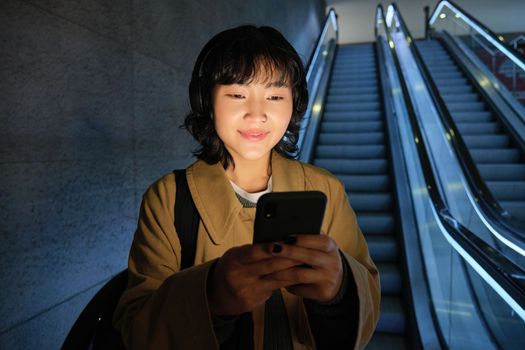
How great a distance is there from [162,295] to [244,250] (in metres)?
0.23

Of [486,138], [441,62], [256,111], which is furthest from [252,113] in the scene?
[441,62]

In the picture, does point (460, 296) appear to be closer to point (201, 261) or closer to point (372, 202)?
point (372, 202)

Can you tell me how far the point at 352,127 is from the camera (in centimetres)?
610

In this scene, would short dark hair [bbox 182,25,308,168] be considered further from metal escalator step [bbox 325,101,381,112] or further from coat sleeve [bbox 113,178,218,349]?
metal escalator step [bbox 325,101,381,112]

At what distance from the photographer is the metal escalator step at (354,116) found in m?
6.36

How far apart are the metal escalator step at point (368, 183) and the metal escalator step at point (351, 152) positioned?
0.69 meters

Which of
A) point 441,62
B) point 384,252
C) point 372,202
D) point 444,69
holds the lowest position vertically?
point 384,252

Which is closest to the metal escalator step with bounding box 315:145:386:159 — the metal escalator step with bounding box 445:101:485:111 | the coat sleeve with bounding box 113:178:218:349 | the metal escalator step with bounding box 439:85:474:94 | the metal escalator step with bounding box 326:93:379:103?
the metal escalator step with bounding box 445:101:485:111

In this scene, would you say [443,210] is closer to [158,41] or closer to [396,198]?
[396,198]

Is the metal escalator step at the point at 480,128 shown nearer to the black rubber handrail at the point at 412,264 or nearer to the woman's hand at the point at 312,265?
the black rubber handrail at the point at 412,264

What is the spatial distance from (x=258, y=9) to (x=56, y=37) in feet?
13.7

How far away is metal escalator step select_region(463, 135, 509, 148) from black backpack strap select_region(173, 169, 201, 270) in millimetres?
5287

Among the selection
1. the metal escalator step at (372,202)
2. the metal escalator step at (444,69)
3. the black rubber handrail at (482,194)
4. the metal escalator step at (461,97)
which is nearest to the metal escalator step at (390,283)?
the black rubber handrail at (482,194)

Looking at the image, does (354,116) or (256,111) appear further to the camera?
(354,116)
